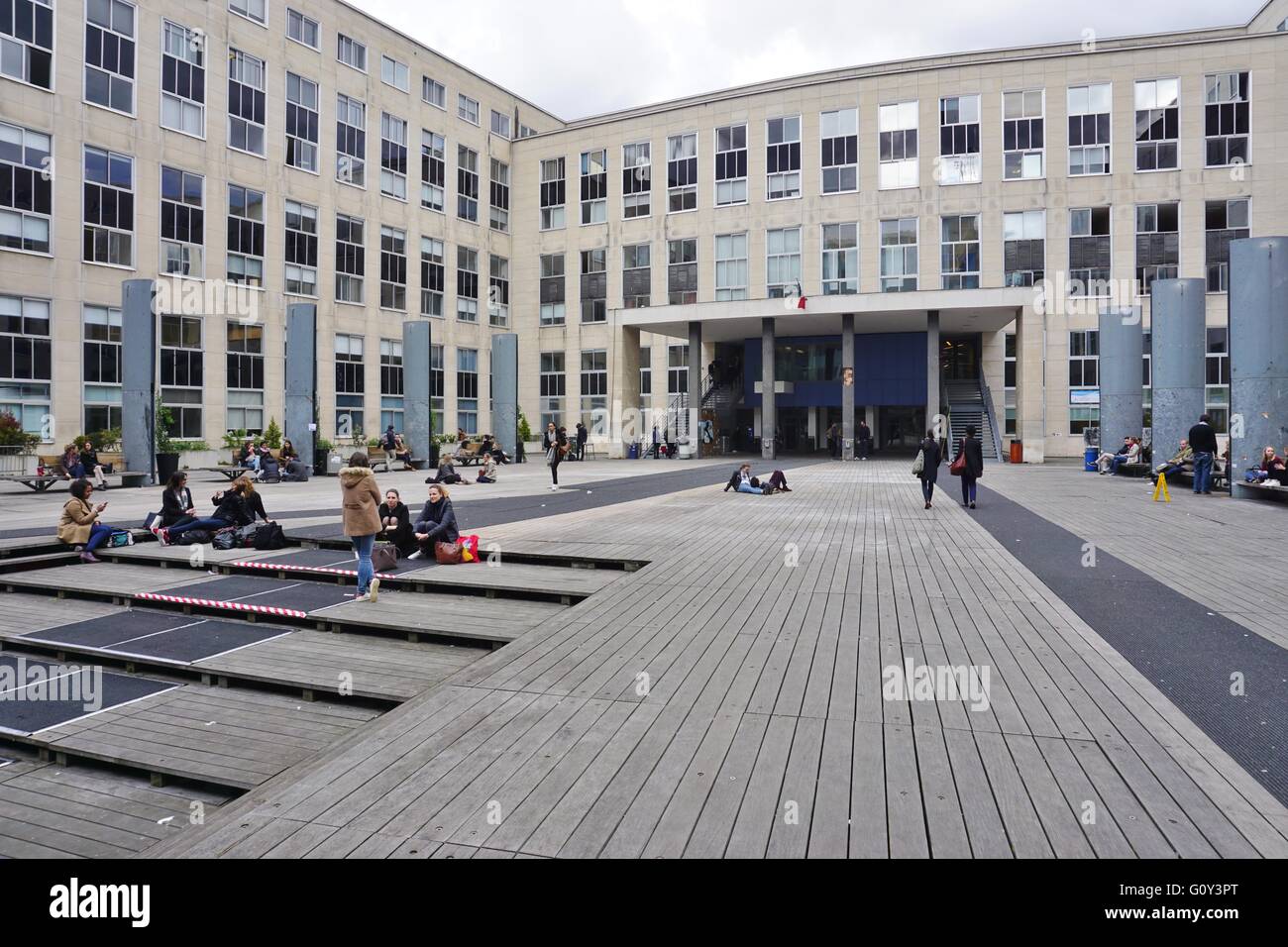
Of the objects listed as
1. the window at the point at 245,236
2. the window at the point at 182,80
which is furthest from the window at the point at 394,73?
the window at the point at 245,236

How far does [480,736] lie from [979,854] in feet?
A: 8.88

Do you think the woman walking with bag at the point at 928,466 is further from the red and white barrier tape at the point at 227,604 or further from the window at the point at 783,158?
the window at the point at 783,158

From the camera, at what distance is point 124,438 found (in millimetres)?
25703

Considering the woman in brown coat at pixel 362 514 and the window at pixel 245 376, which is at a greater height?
the window at pixel 245 376

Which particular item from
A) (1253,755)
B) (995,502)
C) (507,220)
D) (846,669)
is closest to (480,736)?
(846,669)

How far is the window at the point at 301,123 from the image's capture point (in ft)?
141

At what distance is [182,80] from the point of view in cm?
3762

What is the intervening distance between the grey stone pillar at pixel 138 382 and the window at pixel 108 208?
36.0ft

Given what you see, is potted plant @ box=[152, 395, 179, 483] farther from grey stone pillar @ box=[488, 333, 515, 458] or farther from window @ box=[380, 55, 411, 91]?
window @ box=[380, 55, 411, 91]

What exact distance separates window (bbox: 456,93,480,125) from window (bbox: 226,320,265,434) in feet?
69.8

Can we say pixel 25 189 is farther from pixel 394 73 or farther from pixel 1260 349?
pixel 1260 349

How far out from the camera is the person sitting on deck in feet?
38.5
